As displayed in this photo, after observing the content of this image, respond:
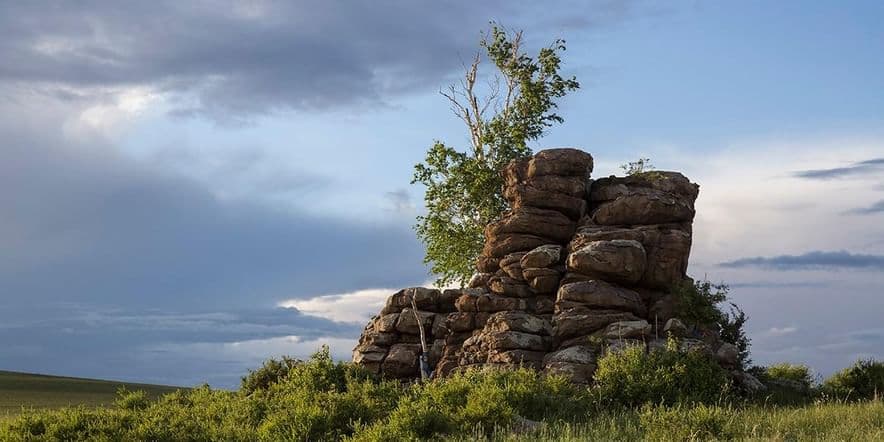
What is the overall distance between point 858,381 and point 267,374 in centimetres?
2934

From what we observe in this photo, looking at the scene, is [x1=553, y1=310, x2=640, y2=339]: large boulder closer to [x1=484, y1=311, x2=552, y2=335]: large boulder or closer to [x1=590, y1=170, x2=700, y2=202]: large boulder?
[x1=484, y1=311, x2=552, y2=335]: large boulder

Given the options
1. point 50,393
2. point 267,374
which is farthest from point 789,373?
point 50,393

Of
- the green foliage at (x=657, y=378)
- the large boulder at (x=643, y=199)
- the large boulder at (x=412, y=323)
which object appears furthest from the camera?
the large boulder at (x=412, y=323)

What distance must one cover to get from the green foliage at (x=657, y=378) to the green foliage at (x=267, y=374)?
53.9 ft

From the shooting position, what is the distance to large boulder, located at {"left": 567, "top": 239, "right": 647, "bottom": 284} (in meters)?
39.0

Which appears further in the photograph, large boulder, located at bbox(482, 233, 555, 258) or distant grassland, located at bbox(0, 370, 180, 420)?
distant grassland, located at bbox(0, 370, 180, 420)

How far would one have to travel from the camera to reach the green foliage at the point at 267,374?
42406mm

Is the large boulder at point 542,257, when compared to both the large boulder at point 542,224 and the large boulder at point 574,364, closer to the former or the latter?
the large boulder at point 542,224

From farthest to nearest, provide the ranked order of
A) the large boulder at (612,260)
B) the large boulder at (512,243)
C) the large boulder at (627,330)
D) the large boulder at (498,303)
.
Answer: the large boulder at (512,243), the large boulder at (498,303), the large boulder at (612,260), the large boulder at (627,330)

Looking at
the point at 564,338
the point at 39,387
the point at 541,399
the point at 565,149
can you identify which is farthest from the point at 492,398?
the point at 39,387

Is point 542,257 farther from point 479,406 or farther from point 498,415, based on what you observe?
point 498,415

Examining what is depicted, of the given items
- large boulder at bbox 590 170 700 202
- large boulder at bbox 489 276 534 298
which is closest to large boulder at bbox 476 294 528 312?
large boulder at bbox 489 276 534 298

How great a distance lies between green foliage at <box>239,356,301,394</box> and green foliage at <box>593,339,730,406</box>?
1644cm

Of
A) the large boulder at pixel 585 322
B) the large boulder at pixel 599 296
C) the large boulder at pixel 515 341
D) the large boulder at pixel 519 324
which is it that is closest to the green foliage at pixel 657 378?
the large boulder at pixel 585 322
